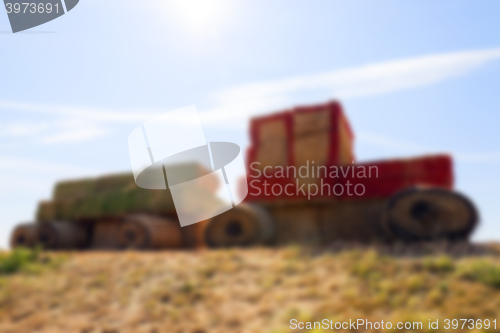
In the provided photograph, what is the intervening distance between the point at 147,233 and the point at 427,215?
278 inches

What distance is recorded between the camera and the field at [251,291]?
6684 mm

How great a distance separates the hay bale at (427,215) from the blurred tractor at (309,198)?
2 cm

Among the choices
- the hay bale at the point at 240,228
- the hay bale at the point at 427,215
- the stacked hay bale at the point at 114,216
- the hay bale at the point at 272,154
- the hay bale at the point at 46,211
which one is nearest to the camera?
the hay bale at the point at 427,215

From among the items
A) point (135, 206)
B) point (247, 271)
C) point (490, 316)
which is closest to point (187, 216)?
point (135, 206)

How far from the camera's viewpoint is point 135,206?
13977 mm

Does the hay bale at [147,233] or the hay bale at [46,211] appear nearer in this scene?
the hay bale at [147,233]

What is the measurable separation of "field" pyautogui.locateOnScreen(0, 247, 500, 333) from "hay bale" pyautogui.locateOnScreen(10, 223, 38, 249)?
14.5ft

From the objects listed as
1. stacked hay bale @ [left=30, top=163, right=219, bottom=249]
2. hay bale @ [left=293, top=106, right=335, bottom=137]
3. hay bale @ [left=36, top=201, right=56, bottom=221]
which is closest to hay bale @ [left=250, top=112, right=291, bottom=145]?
hay bale @ [left=293, top=106, right=335, bottom=137]

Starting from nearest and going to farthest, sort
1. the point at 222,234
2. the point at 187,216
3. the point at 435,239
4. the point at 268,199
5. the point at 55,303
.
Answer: the point at 55,303 < the point at 435,239 < the point at 222,234 < the point at 268,199 < the point at 187,216

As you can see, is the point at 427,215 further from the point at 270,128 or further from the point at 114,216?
the point at 114,216

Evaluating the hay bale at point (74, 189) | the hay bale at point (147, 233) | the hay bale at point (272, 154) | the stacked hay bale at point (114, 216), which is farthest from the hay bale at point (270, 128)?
the hay bale at point (74, 189)

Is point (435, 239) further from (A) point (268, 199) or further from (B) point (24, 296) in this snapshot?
(B) point (24, 296)

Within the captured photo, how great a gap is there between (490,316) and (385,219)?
161 inches

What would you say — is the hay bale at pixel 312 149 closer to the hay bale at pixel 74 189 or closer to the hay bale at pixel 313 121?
the hay bale at pixel 313 121
